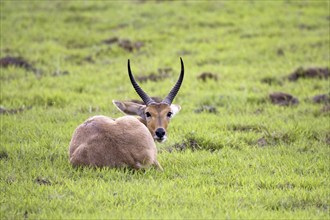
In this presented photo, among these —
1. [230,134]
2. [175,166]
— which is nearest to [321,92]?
[230,134]

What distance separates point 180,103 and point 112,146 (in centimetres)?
559

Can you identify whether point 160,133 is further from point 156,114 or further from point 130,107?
point 130,107

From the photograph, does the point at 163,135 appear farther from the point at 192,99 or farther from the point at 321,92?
the point at 321,92

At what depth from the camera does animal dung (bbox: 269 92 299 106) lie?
13172mm

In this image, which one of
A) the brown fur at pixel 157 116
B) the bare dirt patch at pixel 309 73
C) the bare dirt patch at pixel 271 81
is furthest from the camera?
the bare dirt patch at pixel 309 73

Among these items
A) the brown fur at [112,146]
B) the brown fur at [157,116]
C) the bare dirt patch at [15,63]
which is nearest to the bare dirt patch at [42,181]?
the brown fur at [112,146]

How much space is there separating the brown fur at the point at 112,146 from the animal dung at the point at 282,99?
5.79 m

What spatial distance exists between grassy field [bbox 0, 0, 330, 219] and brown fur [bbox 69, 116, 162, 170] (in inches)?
8.0

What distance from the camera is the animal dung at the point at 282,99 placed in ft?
43.2

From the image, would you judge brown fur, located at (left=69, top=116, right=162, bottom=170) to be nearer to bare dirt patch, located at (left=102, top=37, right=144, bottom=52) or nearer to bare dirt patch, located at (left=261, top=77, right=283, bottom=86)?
bare dirt patch, located at (left=261, top=77, right=283, bottom=86)

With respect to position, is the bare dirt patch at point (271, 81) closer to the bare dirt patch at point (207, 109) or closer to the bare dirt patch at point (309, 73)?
the bare dirt patch at point (309, 73)

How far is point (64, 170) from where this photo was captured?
313 inches

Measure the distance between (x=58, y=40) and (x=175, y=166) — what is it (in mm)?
12309

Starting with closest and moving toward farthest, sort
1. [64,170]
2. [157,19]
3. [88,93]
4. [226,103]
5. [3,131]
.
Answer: [64,170] → [3,131] → [226,103] → [88,93] → [157,19]
